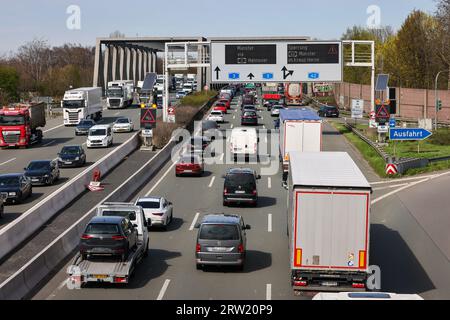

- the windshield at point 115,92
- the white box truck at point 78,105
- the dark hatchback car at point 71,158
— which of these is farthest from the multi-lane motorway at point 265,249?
the windshield at point 115,92

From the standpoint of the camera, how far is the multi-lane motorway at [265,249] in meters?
→ 18.7

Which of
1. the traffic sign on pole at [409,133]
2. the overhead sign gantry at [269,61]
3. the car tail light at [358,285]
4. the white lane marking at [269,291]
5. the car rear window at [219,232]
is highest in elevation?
the overhead sign gantry at [269,61]

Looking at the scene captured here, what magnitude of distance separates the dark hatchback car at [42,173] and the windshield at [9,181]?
3.76 meters

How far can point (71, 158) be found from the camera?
42469mm

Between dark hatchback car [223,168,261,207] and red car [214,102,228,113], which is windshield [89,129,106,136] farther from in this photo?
red car [214,102,228,113]

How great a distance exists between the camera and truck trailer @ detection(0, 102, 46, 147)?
49.1 metres

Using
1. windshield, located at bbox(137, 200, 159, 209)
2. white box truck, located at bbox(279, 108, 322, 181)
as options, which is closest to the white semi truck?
windshield, located at bbox(137, 200, 159, 209)

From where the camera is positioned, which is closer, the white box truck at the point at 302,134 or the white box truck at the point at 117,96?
the white box truck at the point at 302,134

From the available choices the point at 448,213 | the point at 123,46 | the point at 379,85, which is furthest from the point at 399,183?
the point at 123,46

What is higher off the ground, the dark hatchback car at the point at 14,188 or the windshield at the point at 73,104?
the windshield at the point at 73,104

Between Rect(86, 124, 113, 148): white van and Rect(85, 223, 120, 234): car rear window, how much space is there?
107 ft

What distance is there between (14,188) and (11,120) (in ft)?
63.9

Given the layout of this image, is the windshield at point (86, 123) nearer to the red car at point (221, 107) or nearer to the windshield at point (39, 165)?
the red car at point (221, 107)

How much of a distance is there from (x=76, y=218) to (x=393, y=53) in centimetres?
8652
